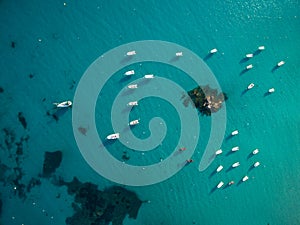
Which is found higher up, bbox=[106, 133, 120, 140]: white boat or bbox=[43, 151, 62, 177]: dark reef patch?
bbox=[106, 133, 120, 140]: white boat

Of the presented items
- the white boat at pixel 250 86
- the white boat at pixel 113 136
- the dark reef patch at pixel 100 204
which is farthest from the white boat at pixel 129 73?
the white boat at pixel 250 86

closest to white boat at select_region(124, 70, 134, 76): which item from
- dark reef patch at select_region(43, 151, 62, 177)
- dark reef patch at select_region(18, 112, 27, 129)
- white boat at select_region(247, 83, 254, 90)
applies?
dark reef patch at select_region(43, 151, 62, 177)

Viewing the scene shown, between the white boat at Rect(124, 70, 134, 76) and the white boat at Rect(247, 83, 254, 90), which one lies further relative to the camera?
the white boat at Rect(247, 83, 254, 90)

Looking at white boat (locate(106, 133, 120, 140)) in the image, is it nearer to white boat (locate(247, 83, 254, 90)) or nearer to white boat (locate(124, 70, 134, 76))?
white boat (locate(124, 70, 134, 76))

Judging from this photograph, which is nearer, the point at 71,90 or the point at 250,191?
the point at 71,90

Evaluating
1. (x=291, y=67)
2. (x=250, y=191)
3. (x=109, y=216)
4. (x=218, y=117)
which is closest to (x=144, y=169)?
(x=109, y=216)

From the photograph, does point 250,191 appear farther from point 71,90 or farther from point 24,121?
point 24,121

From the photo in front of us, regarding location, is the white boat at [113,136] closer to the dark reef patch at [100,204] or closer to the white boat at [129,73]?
the dark reef patch at [100,204]
